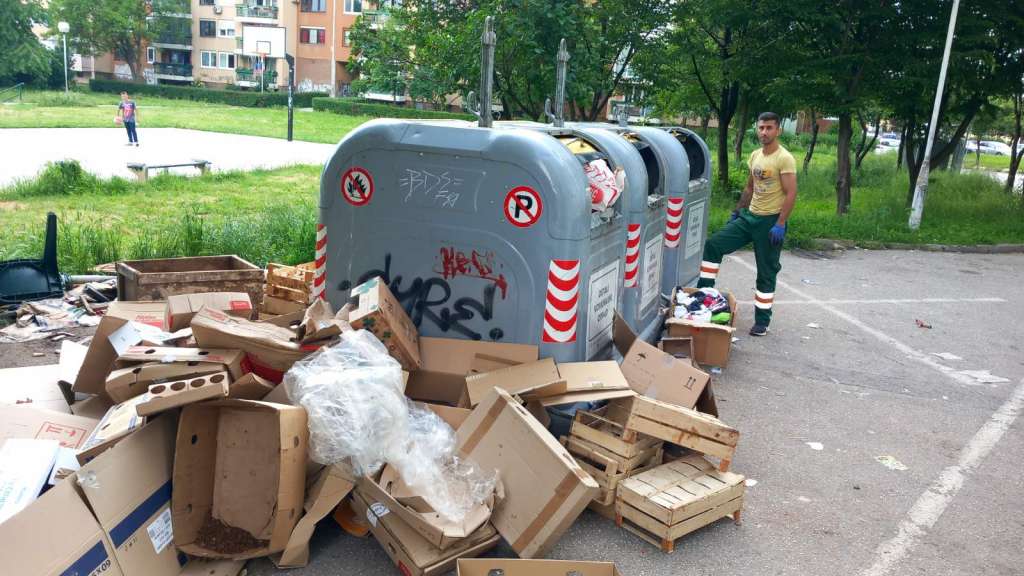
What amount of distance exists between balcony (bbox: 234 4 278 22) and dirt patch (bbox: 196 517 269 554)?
70.5 metres

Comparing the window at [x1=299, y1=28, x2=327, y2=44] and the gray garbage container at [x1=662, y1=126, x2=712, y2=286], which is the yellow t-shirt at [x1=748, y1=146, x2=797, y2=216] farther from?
the window at [x1=299, y1=28, x2=327, y2=44]

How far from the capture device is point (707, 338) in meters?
6.50

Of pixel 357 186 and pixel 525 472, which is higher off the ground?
pixel 357 186

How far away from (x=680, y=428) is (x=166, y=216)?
9816mm

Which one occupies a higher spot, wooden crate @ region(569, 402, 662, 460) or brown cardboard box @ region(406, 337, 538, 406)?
brown cardboard box @ region(406, 337, 538, 406)

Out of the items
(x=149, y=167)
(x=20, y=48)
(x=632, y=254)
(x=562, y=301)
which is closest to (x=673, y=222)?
(x=632, y=254)

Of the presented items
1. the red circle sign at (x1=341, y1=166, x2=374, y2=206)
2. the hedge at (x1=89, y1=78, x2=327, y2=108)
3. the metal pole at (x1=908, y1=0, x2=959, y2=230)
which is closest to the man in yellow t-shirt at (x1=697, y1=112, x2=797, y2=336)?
the red circle sign at (x1=341, y1=166, x2=374, y2=206)

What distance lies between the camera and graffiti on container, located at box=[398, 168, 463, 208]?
15.6ft

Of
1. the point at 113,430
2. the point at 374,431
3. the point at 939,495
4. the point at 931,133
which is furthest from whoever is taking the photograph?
the point at 931,133

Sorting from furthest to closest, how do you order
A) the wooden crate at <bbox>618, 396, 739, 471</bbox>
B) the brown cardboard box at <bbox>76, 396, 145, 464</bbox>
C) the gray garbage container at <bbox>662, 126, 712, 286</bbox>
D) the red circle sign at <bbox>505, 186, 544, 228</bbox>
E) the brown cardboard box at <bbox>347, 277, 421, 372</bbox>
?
1. the gray garbage container at <bbox>662, 126, 712, 286</bbox>
2. the red circle sign at <bbox>505, 186, 544, 228</bbox>
3. the brown cardboard box at <bbox>347, 277, 421, 372</bbox>
4. the wooden crate at <bbox>618, 396, 739, 471</bbox>
5. the brown cardboard box at <bbox>76, 396, 145, 464</bbox>

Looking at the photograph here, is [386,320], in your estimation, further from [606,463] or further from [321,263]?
Answer: [606,463]

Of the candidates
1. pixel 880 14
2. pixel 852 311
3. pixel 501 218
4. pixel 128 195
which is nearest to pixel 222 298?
pixel 501 218

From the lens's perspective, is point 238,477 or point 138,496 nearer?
point 138,496

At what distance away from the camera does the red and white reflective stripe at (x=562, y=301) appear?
4.64 metres
